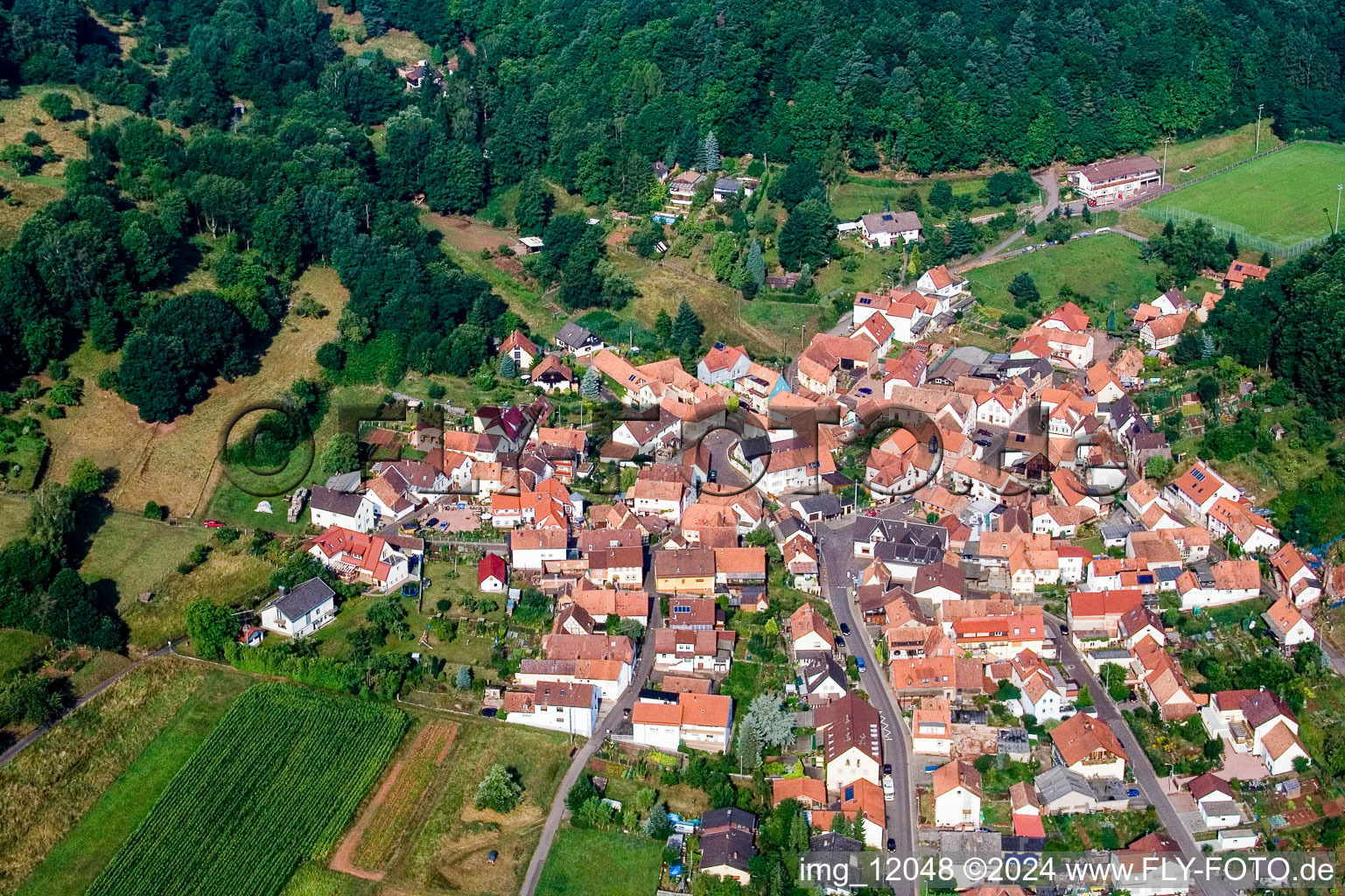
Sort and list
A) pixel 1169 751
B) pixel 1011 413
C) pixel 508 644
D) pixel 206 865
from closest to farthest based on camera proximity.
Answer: pixel 206 865 < pixel 1169 751 < pixel 508 644 < pixel 1011 413

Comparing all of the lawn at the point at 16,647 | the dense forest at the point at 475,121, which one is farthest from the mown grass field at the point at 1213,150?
the lawn at the point at 16,647

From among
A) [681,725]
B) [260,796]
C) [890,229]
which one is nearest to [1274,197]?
[890,229]

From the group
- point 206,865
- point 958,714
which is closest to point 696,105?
point 958,714

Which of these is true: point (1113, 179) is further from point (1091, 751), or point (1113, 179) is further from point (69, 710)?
point (69, 710)

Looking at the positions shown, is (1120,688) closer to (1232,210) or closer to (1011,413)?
(1011,413)

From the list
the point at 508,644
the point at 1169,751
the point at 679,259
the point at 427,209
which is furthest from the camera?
the point at 427,209

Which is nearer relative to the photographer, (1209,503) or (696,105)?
(1209,503)

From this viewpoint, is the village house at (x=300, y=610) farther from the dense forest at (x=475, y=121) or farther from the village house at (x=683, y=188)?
the village house at (x=683, y=188)

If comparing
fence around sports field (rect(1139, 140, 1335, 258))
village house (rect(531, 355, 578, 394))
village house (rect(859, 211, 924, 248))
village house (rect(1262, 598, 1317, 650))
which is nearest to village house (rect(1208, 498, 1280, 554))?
village house (rect(1262, 598, 1317, 650))
